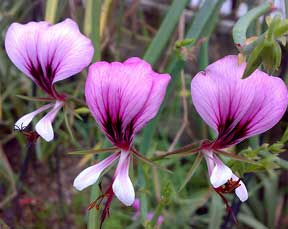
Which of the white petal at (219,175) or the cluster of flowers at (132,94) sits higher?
the cluster of flowers at (132,94)

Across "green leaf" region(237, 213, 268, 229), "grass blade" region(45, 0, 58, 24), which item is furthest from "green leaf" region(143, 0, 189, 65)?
"green leaf" region(237, 213, 268, 229)

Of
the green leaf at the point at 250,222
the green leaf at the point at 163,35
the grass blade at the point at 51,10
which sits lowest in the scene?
the green leaf at the point at 250,222

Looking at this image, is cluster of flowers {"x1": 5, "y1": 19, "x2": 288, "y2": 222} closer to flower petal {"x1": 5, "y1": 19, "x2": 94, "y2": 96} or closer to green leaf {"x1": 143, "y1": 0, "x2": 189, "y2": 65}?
flower petal {"x1": 5, "y1": 19, "x2": 94, "y2": 96}

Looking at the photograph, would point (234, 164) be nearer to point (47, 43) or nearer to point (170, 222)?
point (47, 43)

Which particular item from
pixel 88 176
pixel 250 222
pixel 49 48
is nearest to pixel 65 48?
pixel 49 48

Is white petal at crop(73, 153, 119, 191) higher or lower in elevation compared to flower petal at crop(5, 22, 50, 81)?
lower

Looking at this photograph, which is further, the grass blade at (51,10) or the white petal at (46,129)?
the grass blade at (51,10)

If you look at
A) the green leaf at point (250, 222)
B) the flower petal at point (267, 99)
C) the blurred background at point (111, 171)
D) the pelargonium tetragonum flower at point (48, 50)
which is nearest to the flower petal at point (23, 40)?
the pelargonium tetragonum flower at point (48, 50)

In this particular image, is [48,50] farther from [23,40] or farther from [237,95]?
[237,95]

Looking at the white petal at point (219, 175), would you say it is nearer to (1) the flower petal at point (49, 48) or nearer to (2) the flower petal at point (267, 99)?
(2) the flower petal at point (267, 99)
